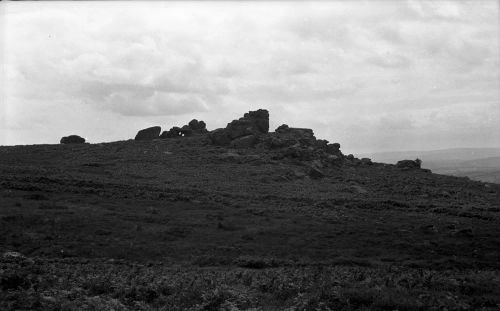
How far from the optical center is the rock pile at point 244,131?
94062 millimetres

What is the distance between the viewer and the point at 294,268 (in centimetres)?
2445

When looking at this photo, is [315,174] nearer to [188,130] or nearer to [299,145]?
[299,145]

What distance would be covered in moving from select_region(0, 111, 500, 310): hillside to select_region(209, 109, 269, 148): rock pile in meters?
14.0

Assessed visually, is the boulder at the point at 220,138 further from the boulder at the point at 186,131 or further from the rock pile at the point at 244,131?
the boulder at the point at 186,131

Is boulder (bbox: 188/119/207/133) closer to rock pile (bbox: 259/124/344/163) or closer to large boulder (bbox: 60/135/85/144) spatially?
rock pile (bbox: 259/124/344/163)

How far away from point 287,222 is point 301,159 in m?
46.3

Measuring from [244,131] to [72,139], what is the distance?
42.9m

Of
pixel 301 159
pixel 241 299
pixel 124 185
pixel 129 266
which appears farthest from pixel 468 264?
pixel 301 159

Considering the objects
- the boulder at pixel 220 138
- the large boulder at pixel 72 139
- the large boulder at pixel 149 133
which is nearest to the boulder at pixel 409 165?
the boulder at pixel 220 138

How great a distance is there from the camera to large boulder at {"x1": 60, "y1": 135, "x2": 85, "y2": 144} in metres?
106

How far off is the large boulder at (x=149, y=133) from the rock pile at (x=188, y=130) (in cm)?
155

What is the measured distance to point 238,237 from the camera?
32.9 meters

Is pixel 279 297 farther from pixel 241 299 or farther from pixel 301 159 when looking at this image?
pixel 301 159

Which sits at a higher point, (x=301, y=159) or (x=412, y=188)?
(x=301, y=159)
